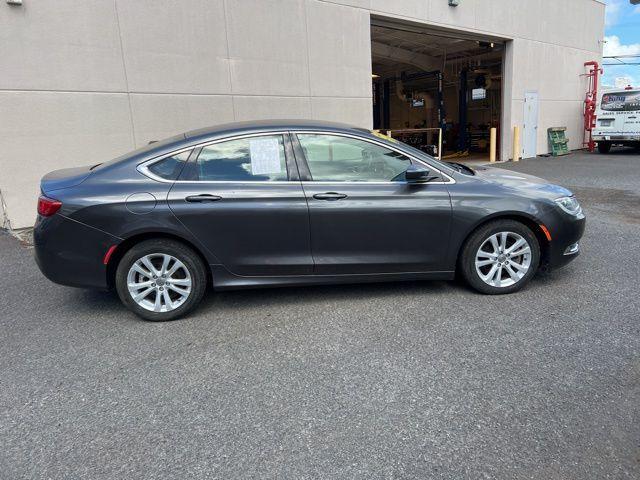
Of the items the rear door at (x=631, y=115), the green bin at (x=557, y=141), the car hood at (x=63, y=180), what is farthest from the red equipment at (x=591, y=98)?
the car hood at (x=63, y=180)

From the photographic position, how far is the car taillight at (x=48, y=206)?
3676 millimetres

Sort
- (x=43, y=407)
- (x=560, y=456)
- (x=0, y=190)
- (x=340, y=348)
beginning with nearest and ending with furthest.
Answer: (x=560, y=456) < (x=43, y=407) < (x=340, y=348) < (x=0, y=190)

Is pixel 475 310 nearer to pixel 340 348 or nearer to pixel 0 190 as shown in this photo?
pixel 340 348

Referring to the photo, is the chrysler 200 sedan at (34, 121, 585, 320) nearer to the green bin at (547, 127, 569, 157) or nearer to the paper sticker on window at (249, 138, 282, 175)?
the paper sticker on window at (249, 138, 282, 175)

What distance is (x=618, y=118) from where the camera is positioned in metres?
16.8

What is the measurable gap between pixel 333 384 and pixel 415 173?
1.89m

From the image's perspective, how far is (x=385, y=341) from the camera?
345 centimetres

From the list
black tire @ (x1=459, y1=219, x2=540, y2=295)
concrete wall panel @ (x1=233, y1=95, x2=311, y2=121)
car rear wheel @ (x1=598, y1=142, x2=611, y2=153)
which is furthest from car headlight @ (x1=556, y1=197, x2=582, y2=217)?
car rear wheel @ (x1=598, y1=142, x2=611, y2=153)

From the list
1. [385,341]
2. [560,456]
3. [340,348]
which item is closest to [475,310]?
[385,341]

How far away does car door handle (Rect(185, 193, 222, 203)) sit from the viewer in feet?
12.3

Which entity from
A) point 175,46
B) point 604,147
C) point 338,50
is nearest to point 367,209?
point 175,46

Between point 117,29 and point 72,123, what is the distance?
1.75 m

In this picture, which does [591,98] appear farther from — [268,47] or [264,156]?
[264,156]

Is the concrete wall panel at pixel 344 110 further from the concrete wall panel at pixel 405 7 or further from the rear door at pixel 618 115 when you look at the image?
the rear door at pixel 618 115
